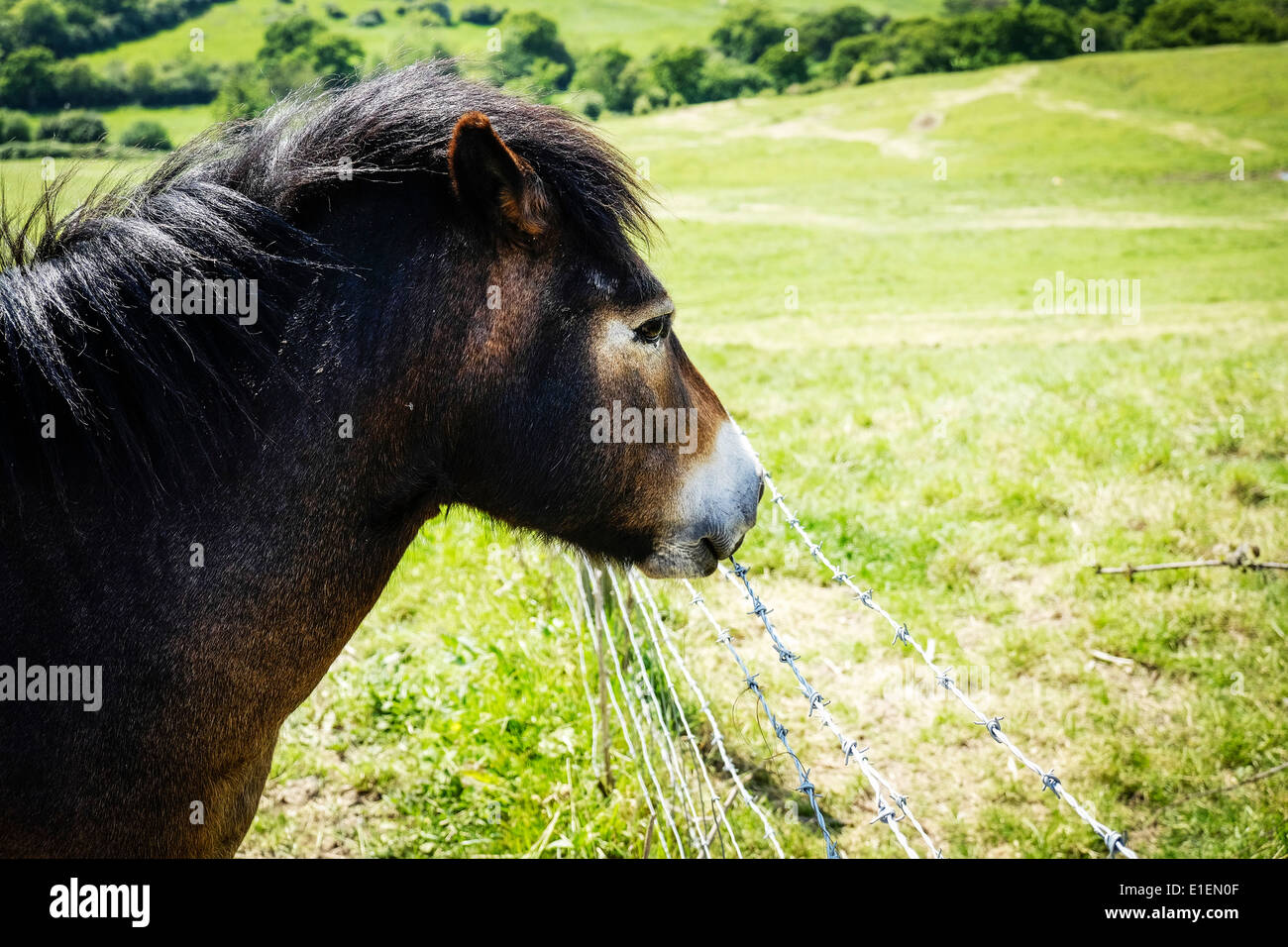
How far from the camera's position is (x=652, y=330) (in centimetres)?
249

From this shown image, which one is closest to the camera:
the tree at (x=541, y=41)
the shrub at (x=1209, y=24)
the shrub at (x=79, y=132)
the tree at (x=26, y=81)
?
the shrub at (x=79, y=132)

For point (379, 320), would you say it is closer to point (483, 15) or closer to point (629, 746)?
point (629, 746)

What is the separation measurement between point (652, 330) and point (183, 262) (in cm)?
122

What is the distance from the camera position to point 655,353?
8.18 ft

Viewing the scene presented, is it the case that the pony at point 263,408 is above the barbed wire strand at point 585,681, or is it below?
above

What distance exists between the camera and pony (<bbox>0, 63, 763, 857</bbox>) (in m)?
2.05

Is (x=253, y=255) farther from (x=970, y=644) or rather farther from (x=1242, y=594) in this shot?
(x=1242, y=594)

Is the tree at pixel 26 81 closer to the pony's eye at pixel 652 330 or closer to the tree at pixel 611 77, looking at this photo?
the tree at pixel 611 77

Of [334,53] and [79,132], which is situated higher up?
[334,53]

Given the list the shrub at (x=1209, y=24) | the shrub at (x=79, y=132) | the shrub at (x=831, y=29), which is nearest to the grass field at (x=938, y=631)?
the shrub at (x=79, y=132)

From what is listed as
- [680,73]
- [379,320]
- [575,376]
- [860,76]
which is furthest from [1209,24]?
[379,320]

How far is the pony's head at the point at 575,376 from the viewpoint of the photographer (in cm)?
225

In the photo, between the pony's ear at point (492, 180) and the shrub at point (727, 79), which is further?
the shrub at point (727, 79)
